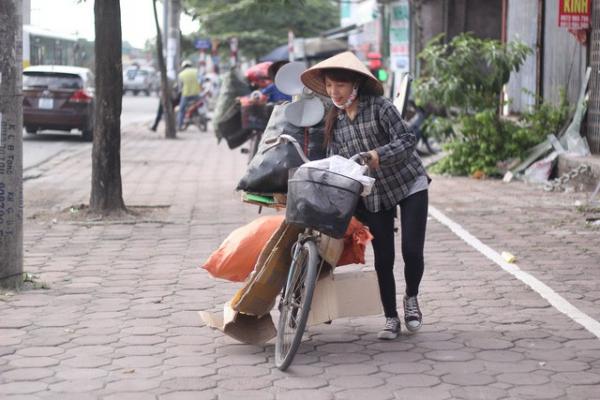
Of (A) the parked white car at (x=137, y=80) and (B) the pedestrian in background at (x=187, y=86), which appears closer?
(B) the pedestrian in background at (x=187, y=86)

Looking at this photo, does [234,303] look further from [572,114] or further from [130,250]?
[572,114]

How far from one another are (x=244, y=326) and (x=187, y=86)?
21929 mm

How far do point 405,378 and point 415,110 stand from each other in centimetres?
1252

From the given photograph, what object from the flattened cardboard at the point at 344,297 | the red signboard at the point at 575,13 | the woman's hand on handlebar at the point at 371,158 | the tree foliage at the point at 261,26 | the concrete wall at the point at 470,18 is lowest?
the flattened cardboard at the point at 344,297

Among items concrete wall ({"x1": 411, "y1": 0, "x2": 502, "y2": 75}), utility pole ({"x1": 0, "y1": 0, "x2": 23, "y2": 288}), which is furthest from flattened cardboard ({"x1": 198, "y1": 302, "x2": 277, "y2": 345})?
concrete wall ({"x1": 411, "y1": 0, "x2": 502, "y2": 75})

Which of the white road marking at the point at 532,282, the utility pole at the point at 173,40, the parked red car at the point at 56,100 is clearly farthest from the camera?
the utility pole at the point at 173,40

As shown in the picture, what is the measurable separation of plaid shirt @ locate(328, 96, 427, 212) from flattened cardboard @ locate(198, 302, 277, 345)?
0.86m

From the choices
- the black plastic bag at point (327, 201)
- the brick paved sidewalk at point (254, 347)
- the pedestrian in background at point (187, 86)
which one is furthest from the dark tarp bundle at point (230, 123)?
the pedestrian in background at point (187, 86)

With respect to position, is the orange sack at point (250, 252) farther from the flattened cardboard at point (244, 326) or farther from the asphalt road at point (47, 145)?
the asphalt road at point (47, 145)

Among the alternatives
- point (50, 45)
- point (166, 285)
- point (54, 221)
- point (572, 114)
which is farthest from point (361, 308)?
point (50, 45)

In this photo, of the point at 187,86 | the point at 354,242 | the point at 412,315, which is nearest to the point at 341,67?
the point at 354,242

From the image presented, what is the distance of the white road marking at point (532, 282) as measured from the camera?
6.37 m

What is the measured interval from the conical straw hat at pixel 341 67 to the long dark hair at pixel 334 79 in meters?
0.04

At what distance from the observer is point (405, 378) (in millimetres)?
5211
